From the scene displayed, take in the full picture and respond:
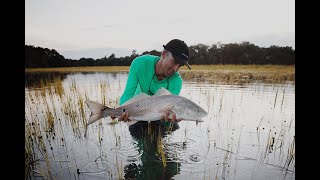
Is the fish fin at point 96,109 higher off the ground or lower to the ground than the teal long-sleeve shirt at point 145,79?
lower

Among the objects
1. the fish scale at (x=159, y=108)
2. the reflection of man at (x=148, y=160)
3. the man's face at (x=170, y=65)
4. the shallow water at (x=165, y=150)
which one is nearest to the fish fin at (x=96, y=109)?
the fish scale at (x=159, y=108)

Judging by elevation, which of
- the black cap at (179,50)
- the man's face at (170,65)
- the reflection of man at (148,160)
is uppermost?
the black cap at (179,50)

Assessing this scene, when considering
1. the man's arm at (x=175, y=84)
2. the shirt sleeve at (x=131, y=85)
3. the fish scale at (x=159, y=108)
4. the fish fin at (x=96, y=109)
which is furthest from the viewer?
the man's arm at (x=175, y=84)

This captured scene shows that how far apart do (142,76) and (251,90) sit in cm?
798

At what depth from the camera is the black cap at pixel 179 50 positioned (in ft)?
13.3

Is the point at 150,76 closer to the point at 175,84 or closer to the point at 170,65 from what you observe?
the point at 175,84

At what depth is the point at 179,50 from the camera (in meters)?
4.05

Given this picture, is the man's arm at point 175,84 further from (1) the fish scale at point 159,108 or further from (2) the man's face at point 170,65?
(1) the fish scale at point 159,108

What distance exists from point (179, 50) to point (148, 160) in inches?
73.2

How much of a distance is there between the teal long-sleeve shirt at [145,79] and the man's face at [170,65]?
1.32 feet

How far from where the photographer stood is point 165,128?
611 centimetres

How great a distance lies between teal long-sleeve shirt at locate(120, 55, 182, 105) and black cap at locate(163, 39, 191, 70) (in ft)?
2.45

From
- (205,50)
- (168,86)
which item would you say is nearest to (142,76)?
(168,86)
